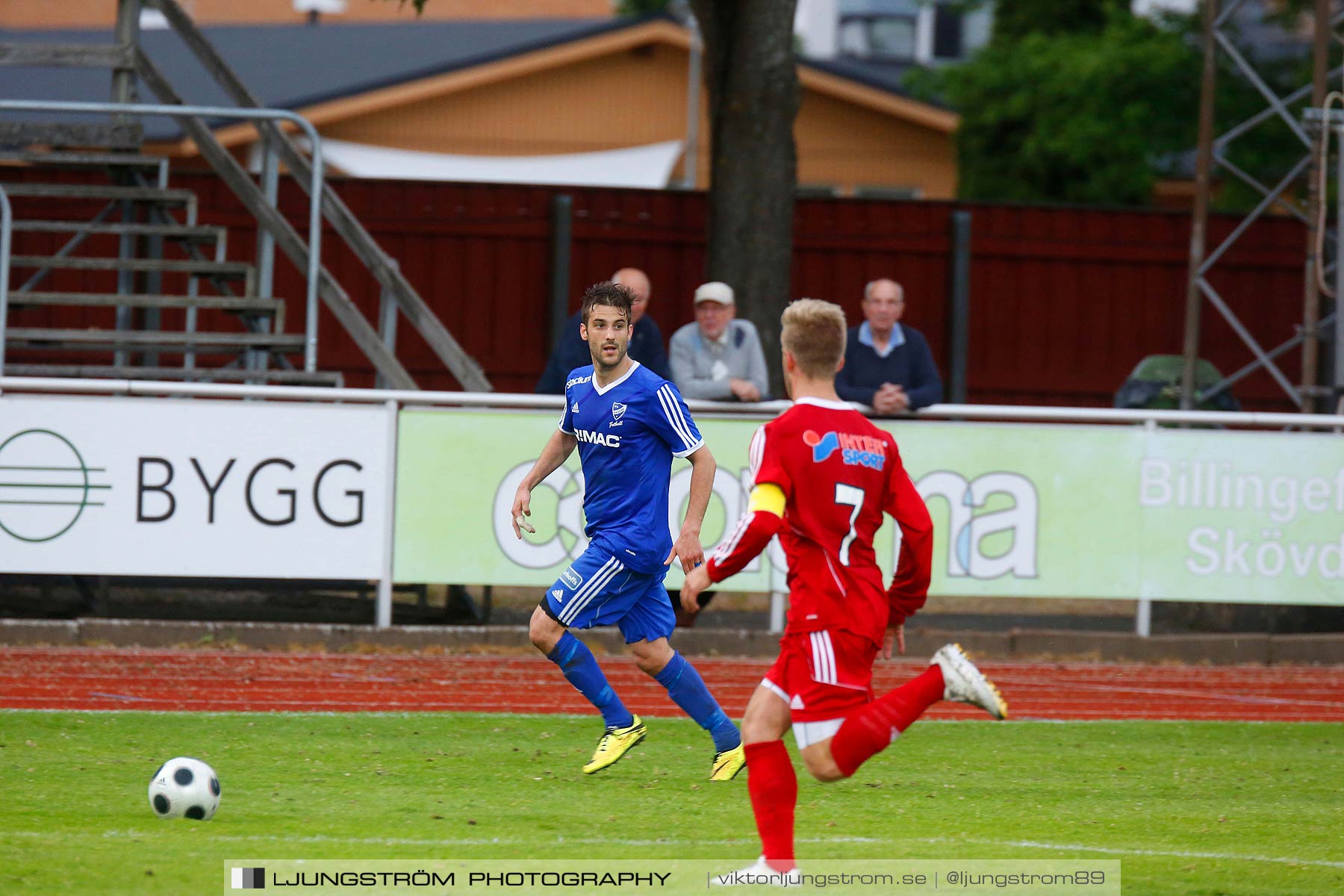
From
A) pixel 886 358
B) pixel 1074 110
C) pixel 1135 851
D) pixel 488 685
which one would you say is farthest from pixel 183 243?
pixel 1074 110

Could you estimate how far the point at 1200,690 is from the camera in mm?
10961

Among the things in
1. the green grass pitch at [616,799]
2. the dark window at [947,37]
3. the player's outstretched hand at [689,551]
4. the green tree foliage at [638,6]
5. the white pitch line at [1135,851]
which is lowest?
the green grass pitch at [616,799]

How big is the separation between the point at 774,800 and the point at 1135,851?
5.23 feet

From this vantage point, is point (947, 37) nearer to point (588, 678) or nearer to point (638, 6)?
point (638, 6)

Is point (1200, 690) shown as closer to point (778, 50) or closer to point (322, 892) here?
point (778, 50)

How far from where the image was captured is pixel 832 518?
5.53 metres

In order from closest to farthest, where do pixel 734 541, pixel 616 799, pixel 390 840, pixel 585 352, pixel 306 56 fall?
pixel 734 541, pixel 390 840, pixel 616 799, pixel 585 352, pixel 306 56

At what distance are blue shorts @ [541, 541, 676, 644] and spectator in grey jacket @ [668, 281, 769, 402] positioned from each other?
3838 millimetres

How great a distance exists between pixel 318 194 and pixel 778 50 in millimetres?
3870

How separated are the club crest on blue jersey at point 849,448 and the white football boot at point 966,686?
62cm

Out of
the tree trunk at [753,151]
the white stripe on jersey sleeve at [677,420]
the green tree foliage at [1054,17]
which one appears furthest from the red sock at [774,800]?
the green tree foliage at [1054,17]

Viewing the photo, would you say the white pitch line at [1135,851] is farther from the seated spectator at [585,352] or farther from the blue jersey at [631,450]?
the seated spectator at [585,352]

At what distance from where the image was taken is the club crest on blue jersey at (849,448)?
18.0 feet

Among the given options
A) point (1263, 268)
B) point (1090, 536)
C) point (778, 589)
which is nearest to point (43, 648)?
point (778, 589)
